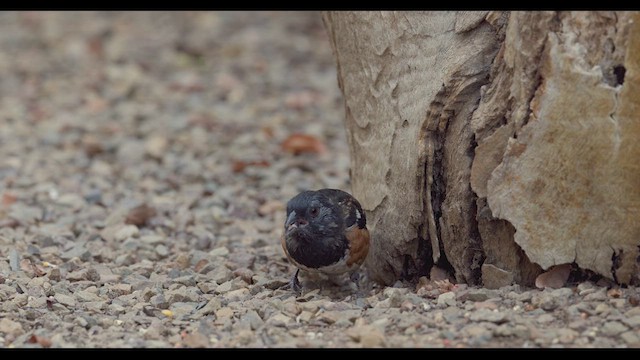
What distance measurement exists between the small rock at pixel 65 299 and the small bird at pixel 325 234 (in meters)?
1.07

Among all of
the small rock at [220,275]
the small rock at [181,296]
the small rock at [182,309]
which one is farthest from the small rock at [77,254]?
the small rock at [182,309]

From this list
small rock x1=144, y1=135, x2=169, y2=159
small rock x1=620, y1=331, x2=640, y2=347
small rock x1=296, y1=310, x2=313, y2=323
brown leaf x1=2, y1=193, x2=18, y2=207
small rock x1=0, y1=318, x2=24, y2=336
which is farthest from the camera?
small rock x1=144, y1=135, x2=169, y2=159

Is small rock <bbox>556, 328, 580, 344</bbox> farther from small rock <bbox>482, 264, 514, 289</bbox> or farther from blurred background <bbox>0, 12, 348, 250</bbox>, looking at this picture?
blurred background <bbox>0, 12, 348, 250</bbox>

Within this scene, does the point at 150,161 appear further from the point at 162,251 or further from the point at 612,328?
the point at 612,328

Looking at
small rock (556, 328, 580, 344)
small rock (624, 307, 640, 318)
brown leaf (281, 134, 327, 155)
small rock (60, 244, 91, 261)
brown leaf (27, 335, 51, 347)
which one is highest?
brown leaf (281, 134, 327, 155)

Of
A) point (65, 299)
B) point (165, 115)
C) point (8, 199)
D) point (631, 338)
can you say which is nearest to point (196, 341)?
point (65, 299)

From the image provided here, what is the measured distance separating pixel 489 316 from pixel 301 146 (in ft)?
12.2

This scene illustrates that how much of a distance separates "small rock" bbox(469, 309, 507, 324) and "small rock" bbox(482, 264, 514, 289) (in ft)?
1.50

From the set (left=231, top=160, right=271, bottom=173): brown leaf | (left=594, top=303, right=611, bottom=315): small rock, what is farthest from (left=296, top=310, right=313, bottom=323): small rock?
(left=231, top=160, right=271, bottom=173): brown leaf

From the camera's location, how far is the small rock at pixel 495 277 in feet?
13.9

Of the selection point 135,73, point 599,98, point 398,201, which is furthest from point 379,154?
point 135,73

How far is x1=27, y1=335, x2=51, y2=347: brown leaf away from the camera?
3.68m

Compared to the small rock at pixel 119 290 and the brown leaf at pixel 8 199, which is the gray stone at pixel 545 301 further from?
the brown leaf at pixel 8 199
